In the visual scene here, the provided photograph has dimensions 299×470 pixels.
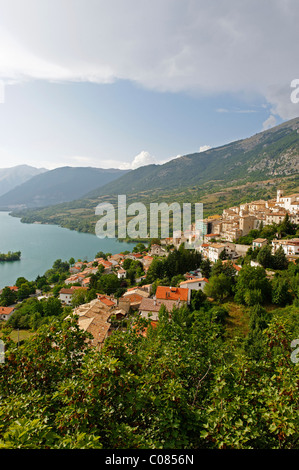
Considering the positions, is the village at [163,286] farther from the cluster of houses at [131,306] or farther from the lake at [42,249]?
the lake at [42,249]

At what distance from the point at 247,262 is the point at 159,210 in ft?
178

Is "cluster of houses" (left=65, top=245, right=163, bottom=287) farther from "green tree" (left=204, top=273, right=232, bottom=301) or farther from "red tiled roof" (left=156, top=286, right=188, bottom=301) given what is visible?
"green tree" (left=204, top=273, right=232, bottom=301)

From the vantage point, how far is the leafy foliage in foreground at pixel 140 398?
2.09 meters

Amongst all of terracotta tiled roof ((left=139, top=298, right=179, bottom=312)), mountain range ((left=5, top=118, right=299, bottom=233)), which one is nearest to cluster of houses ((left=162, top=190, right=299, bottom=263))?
terracotta tiled roof ((left=139, top=298, right=179, bottom=312))

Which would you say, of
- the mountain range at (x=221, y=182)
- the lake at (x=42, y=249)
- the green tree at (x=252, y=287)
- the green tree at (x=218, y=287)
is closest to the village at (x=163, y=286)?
the green tree at (x=218, y=287)

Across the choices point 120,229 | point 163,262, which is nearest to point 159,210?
point 120,229

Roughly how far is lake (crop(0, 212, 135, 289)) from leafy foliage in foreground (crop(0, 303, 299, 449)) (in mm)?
39299

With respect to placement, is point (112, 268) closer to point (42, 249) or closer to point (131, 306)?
point (131, 306)

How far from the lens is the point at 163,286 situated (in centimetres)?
1848

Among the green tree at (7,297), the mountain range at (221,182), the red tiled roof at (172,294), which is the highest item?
the mountain range at (221,182)

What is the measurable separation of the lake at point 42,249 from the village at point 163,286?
27.9ft

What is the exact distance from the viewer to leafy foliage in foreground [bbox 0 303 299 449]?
82.2 inches

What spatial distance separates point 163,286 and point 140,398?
16.2 metres
